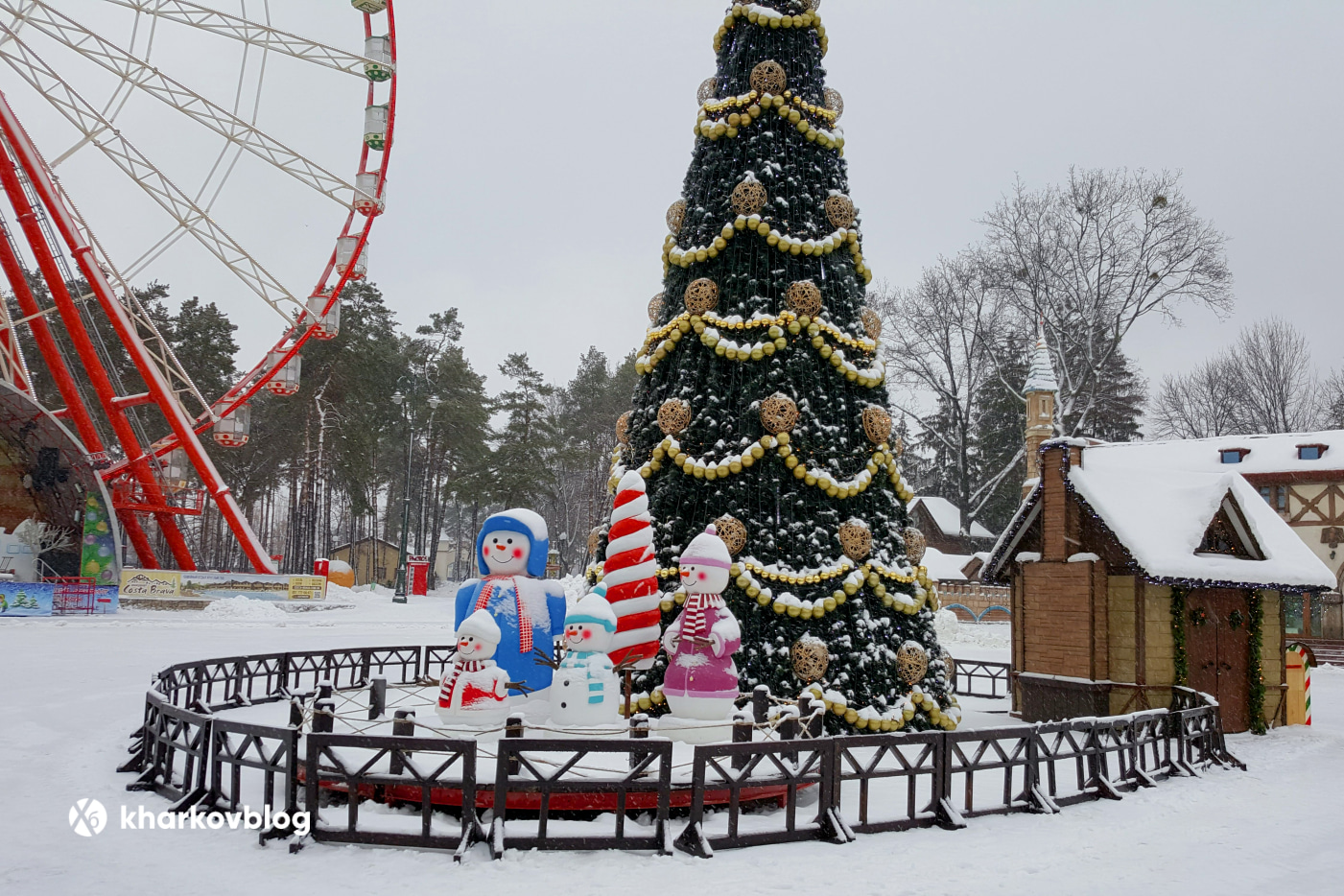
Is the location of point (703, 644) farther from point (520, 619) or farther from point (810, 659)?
point (520, 619)

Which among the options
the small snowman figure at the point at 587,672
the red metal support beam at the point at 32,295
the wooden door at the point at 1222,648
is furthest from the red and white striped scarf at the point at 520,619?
the red metal support beam at the point at 32,295

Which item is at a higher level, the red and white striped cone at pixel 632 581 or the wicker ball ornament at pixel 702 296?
the wicker ball ornament at pixel 702 296

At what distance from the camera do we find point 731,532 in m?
9.70

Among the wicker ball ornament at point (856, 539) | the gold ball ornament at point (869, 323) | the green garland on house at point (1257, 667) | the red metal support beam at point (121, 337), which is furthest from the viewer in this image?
the red metal support beam at point (121, 337)

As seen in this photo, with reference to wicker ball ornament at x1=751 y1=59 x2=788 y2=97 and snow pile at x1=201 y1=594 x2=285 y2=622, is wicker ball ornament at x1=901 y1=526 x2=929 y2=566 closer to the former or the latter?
wicker ball ornament at x1=751 y1=59 x2=788 y2=97

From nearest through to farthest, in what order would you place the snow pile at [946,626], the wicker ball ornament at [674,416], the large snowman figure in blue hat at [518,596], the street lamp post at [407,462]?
the large snowman figure in blue hat at [518,596] → the wicker ball ornament at [674,416] → the snow pile at [946,626] → the street lamp post at [407,462]

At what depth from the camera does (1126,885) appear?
20.4ft

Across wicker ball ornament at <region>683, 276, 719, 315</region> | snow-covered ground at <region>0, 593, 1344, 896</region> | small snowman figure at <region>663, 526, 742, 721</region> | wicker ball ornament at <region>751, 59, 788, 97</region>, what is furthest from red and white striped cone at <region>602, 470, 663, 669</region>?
wicker ball ornament at <region>751, 59, 788, 97</region>

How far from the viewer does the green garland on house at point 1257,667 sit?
13555 mm

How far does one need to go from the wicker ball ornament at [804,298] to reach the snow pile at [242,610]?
20827 mm

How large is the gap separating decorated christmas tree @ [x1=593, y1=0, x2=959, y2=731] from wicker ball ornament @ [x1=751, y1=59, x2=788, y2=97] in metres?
0.02

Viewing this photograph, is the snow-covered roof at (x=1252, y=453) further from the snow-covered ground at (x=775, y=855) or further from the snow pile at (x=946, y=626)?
the snow-covered ground at (x=775, y=855)
